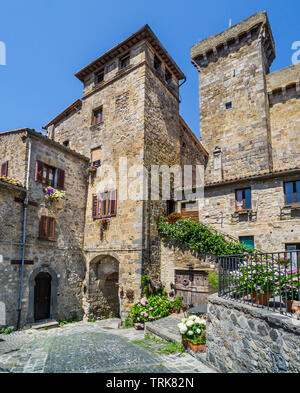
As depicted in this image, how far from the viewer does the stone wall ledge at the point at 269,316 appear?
12.6 ft

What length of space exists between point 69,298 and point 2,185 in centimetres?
641

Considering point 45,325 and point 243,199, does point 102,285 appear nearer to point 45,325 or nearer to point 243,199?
point 45,325

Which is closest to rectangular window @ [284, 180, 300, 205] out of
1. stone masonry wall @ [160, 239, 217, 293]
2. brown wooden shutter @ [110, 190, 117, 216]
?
stone masonry wall @ [160, 239, 217, 293]

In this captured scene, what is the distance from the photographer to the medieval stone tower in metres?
17.5

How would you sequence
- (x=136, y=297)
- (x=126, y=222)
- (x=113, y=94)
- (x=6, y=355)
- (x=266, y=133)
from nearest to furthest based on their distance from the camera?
(x=6, y=355) → (x=136, y=297) → (x=126, y=222) → (x=113, y=94) → (x=266, y=133)

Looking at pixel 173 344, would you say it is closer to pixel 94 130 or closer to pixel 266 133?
pixel 94 130

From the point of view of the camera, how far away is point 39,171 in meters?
12.6

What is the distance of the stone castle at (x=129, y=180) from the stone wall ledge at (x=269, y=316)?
624cm

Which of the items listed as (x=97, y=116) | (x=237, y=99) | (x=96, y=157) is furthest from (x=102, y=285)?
(x=237, y=99)

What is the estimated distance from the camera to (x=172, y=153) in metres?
15.9

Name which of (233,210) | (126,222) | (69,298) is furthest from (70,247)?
(233,210)

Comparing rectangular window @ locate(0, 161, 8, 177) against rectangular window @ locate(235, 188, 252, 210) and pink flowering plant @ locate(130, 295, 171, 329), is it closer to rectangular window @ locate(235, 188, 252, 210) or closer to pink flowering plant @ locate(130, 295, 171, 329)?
pink flowering plant @ locate(130, 295, 171, 329)

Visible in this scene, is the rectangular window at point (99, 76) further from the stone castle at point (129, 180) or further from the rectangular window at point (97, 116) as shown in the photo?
the rectangular window at point (97, 116)

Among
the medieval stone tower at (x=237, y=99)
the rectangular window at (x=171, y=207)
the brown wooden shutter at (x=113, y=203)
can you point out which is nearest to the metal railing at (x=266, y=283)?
the brown wooden shutter at (x=113, y=203)
